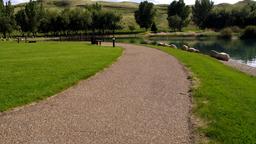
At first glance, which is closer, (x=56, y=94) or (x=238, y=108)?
(x=238, y=108)

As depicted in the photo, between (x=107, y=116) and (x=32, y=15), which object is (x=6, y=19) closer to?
(x=32, y=15)

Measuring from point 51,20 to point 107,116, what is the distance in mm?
123079

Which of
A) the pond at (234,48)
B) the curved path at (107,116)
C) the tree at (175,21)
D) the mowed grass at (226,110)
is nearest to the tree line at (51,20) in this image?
the tree at (175,21)

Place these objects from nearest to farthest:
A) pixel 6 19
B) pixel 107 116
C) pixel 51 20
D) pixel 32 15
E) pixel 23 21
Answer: pixel 107 116 < pixel 6 19 < pixel 32 15 < pixel 23 21 < pixel 51 20

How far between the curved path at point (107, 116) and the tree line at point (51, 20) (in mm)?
97106

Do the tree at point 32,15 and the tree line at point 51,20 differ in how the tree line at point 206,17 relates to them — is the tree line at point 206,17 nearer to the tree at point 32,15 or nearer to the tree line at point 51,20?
the tree line at point 51,20

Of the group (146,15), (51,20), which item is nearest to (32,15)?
(51,20)

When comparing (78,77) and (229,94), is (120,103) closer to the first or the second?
(229,94)

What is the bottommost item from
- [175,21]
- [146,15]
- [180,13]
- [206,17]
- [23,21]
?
[175,21]

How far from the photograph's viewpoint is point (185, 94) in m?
17.0

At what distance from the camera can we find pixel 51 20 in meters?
132

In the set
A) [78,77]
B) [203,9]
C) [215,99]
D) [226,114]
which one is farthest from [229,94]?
[203,9]

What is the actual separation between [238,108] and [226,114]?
1.21 m

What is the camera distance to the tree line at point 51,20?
116 meters
